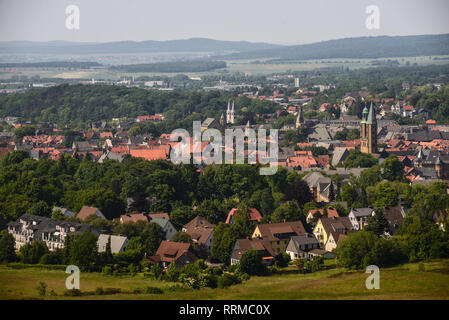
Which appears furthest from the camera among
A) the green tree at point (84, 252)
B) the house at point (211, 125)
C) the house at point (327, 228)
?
the house at point (211, 125)

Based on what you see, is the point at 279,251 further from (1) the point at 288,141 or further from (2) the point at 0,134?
(2) the point at 0,134

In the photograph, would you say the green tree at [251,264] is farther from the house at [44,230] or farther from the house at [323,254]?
the house at [44,230]

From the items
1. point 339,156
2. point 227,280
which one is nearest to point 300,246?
point 227,280

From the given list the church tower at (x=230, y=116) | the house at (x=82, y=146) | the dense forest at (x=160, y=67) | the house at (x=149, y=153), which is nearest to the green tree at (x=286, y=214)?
the house at (x=149, y=153)

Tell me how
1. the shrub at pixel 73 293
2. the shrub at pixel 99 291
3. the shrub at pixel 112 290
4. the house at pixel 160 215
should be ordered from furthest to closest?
the house at pixel 160 215
the shrub at pixel 112 290
the shrub at pixel 99 291
the shrub at pixel 73 293
